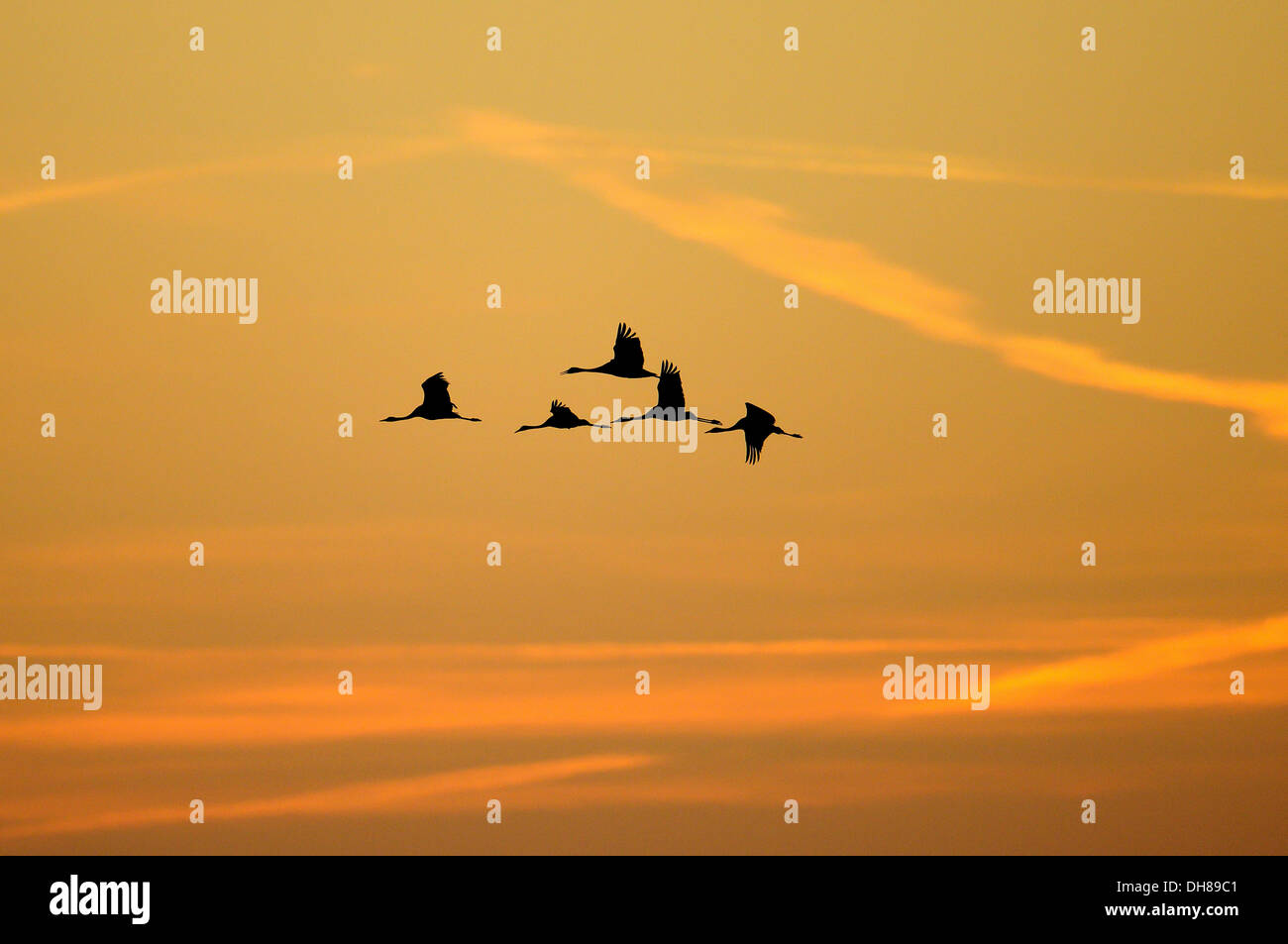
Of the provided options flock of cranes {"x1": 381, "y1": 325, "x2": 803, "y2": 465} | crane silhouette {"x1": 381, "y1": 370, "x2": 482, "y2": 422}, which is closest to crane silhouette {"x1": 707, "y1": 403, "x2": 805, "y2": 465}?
flock of cranes {"x1": 381, "y1": 325, "x2": 803, "y2": 465}

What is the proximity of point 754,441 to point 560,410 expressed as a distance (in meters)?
2.76

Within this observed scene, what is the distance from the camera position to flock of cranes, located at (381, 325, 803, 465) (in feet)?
61.8

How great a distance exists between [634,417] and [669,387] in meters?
0.64

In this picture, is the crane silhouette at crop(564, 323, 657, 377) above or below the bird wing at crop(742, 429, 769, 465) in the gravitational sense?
above

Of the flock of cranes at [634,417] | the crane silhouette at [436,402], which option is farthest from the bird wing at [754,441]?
the crane silhouette at [436,402]

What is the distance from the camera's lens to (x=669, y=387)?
18828 mm

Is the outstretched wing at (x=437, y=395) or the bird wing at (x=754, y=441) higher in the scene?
the outstretched wing at (x=437, y=395)

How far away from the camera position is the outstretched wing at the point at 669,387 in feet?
61.8

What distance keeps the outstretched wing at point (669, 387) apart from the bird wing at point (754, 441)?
131cm

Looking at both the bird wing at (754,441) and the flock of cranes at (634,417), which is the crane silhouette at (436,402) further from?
the bird wing at (754,441)

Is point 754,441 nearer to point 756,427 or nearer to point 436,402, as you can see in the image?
point 756,427

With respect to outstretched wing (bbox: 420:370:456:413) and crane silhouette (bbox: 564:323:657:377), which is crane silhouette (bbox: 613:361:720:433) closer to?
crane silhouette (bbox: 564:323:657:377)

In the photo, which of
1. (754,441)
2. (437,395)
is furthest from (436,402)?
(754,441)
